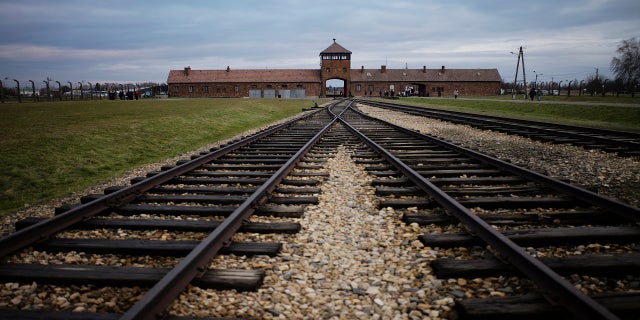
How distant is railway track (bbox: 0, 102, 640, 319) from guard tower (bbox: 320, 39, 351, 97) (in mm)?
75219

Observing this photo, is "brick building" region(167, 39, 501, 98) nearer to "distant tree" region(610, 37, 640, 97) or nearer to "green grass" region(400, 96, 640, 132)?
"distant tree" region(610, 37, 640, 97)

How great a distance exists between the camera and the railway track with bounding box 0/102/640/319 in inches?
92.3

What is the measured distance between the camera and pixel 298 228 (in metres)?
3.74

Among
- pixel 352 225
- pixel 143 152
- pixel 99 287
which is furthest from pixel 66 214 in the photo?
pixel 143 152

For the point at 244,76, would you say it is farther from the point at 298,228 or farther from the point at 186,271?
the point at 186,271

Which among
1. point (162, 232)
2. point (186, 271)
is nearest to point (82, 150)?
point (162, 232)

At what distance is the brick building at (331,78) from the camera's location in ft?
257

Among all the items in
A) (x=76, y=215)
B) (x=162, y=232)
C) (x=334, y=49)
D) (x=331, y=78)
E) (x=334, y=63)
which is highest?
(x=334, y=49)

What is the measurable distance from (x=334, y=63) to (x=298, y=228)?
7892 centimetres

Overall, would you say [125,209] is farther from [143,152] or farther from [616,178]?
[616,178]

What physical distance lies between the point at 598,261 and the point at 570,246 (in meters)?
0.49

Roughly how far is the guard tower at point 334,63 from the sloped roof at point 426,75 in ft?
13.0

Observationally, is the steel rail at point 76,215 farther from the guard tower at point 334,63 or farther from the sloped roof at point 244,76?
the guard tower at point 334,63

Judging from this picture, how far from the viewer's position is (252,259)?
10.3ft
